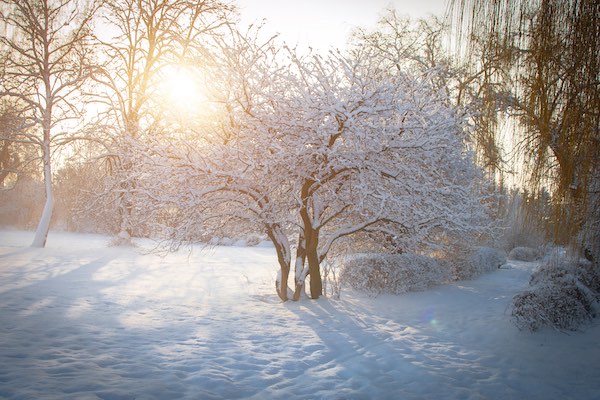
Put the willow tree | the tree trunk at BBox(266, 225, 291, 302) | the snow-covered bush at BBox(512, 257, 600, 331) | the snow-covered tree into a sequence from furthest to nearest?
the tree trunk at BBox(266, 225, 291, 302) → the snow-covered tree → the snow-covered bush at BBox(512, 257, 600, 331) → the willow tree

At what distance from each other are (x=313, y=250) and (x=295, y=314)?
1494mm

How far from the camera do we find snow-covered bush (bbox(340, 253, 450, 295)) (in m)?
9.44

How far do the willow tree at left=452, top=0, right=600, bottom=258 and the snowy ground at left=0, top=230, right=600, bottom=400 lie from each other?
277 centimetres

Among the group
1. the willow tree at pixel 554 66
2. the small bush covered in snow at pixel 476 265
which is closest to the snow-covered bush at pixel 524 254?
the small bush covered in snow at pixel 476 265

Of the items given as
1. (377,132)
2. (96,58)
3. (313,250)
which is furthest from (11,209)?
(377,132)

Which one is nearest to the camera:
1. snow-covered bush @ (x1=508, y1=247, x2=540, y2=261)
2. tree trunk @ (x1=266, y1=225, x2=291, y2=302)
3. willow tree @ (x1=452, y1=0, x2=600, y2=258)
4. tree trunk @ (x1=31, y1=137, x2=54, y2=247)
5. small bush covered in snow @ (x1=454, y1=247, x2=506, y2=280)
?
willow tree @ (x1=452, y1=0, x2=600, y2=258)

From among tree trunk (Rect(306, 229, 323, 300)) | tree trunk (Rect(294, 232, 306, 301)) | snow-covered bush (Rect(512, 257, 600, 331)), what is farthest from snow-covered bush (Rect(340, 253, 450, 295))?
snow-covered bush (Rect(512, 257, 600, 331))

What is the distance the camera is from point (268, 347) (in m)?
5.20

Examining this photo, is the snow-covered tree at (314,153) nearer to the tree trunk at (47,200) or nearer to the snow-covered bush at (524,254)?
the tree trunk at (47,200)

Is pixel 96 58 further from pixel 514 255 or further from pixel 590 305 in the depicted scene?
pixel 514 255

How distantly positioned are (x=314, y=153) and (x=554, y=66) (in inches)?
159

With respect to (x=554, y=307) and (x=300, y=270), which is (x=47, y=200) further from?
(x=554, y=307)

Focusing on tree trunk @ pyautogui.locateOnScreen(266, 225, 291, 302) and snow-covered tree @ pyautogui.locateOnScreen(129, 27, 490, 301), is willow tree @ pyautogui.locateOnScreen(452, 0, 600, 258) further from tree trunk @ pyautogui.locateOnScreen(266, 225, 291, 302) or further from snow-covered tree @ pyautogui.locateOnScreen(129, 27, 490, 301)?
tree trunk @ pyautogui.locateOnScreen(266, 225, 291, 302)

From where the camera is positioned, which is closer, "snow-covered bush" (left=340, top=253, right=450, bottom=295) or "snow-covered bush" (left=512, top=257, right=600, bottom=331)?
"snow-covered bush" (left=512, top=257, right=600, bottom=331)
